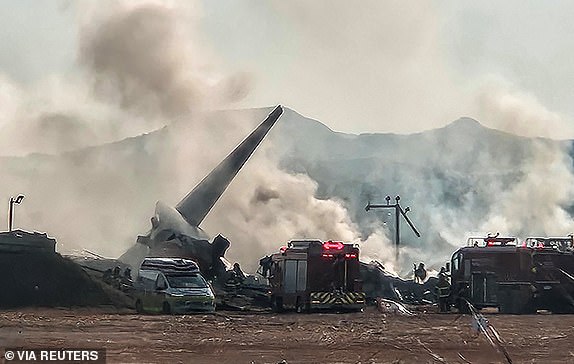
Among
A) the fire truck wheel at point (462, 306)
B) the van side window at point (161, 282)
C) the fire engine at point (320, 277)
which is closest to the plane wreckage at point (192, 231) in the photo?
the fire engine at point (320, 277)

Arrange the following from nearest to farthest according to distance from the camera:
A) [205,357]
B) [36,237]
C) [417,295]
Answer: [205,357], [36,237], [417,295]

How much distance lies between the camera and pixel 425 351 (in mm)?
16531

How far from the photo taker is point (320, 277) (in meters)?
36.8

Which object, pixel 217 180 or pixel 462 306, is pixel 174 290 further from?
pixel 217 180

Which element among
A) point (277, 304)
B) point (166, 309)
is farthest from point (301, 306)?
point (166, 309)

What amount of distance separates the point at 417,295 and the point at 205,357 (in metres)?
47.0

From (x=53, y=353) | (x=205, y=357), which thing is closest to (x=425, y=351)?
(x=205, y=357)

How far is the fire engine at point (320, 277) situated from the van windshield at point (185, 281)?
548cm

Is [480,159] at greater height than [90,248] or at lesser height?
greater

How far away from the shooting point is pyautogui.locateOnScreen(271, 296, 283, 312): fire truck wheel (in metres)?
38.8

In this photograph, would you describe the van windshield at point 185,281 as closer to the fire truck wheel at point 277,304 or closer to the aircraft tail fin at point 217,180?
the fire truck wheel at point 277,304

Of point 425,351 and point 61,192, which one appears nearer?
point 425,351

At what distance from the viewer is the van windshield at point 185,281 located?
32156 mm

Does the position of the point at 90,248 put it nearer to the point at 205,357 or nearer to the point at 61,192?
the point at 61,192
